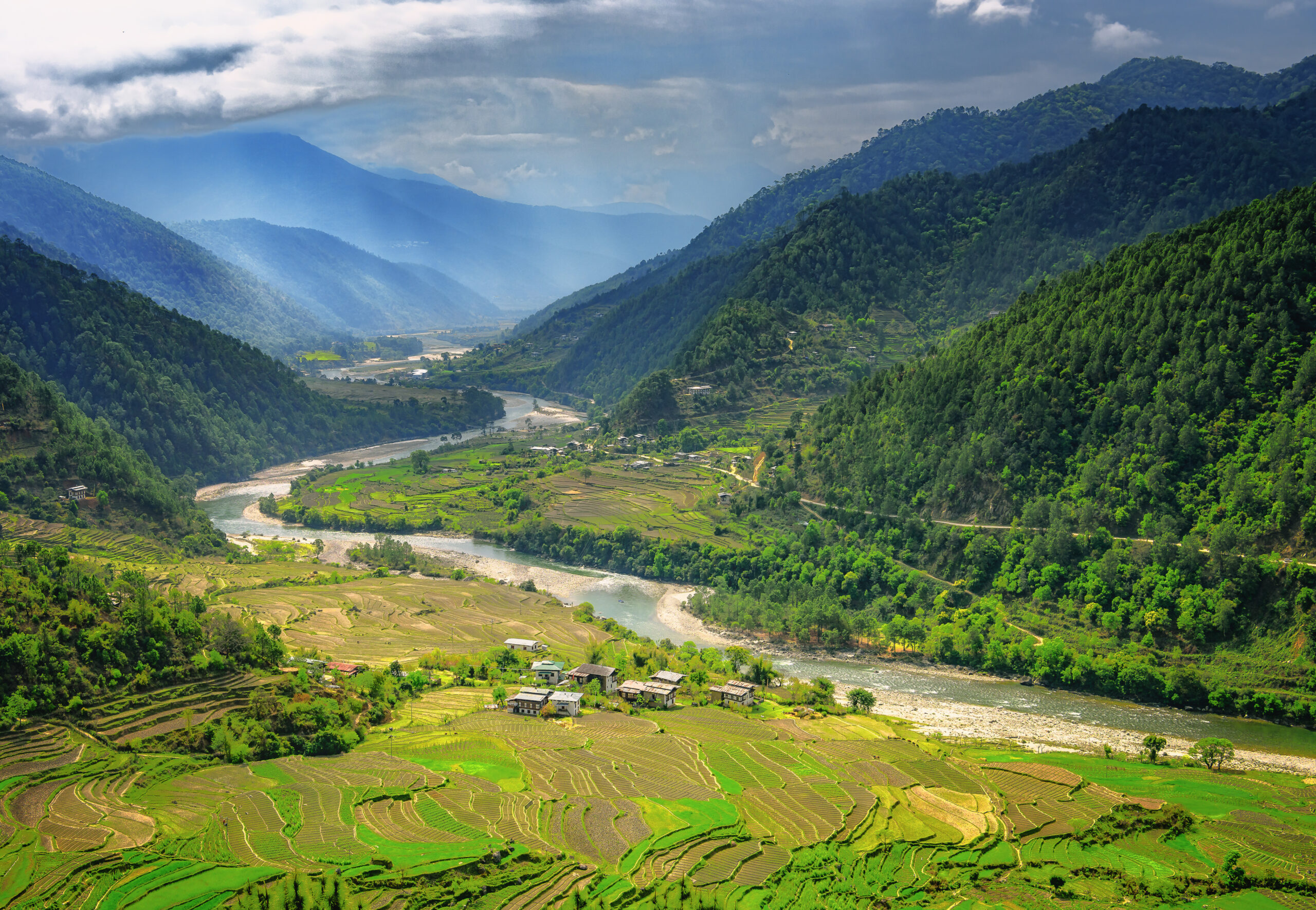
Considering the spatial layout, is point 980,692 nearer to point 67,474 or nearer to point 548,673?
point 548,673

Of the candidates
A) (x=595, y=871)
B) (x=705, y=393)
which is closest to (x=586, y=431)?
(x=705, y=393)

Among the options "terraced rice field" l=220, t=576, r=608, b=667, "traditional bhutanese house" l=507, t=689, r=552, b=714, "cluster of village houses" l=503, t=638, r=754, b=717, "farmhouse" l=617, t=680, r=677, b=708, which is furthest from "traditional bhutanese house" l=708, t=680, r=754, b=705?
"terraced rice field" l=220, t=576, r=608, b=667

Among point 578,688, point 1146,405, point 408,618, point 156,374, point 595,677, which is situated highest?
point 1146,405

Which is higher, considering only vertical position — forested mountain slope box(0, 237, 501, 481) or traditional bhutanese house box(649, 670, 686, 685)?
forested mountain slope box(0, 237, 501, 481)

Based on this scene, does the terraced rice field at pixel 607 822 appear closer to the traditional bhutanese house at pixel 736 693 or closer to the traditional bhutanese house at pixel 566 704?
the traditional bhutanese house at pixel 566 704

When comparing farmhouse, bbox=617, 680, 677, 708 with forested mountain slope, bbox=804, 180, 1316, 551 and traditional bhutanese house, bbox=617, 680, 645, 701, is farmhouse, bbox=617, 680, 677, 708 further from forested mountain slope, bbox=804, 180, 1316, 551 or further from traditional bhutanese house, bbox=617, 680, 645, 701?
forested mountain slope, bbox=804, 180, 1316, 551

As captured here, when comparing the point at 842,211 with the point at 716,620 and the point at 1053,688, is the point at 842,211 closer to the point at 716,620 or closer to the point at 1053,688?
the point at 716,620

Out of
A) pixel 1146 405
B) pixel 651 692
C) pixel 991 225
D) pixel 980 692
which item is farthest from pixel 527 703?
pixel 991 225

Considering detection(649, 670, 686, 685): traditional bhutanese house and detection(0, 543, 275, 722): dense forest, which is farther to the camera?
detection(649, 670, 686, 685): traditional bhutanese house
